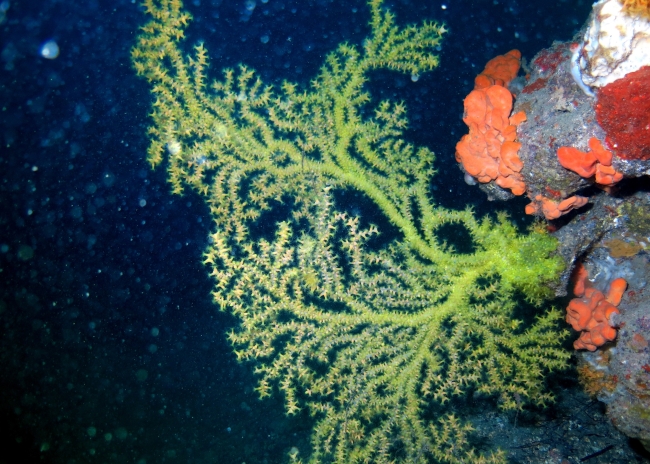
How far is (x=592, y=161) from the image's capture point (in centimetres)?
256

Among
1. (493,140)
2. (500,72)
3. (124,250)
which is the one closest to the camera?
(493,140)

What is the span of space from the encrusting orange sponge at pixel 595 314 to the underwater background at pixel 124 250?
4080 mm

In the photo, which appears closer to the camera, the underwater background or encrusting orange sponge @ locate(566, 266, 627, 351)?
encrusting orange sponge @ locate(566, 266, 627, 351)

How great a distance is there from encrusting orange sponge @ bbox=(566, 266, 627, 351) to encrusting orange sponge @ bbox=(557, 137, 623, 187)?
135 cm

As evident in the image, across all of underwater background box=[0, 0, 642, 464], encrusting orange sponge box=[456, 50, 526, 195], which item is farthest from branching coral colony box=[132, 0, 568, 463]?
underwater background box=[0, 0, 642, 464]

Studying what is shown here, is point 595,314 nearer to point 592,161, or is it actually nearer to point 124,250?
point 592,161

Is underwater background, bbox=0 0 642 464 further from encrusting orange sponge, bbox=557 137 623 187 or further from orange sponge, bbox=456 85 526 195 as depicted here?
encrusting orange sponge, bbox=557 137 623 187

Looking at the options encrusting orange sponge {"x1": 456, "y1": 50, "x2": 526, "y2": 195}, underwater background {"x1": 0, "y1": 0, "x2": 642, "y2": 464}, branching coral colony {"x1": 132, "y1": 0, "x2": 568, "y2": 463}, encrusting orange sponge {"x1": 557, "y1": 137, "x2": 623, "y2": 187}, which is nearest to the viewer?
encrusting orange sponge {"x1": 557, "y1": 137, "x2": 623, "y2": 187}

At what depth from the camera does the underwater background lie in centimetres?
595

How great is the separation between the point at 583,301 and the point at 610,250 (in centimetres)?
55

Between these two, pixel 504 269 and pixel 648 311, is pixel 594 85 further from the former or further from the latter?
pixel 648 311

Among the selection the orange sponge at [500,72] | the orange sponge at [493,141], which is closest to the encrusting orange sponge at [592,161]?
the orange sponge at [493,141]

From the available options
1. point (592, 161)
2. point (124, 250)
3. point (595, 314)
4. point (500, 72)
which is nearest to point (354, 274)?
point (592, 161)

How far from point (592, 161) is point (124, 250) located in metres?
6.58
